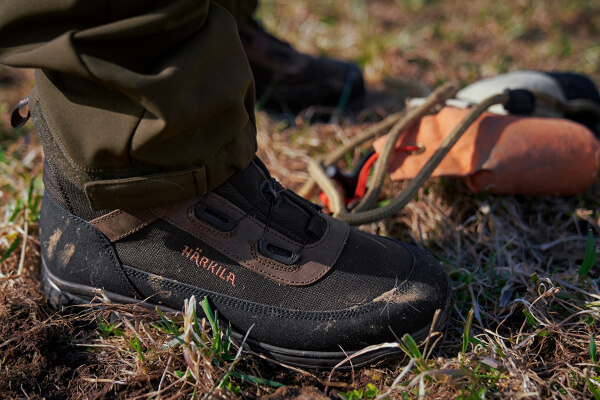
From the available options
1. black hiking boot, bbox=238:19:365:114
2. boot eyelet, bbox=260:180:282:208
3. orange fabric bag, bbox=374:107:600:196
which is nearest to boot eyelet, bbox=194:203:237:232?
boot eyelet, bbox=260:180:282:208

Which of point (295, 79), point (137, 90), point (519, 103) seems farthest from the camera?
point (295, 79)

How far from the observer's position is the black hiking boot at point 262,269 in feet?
4.05

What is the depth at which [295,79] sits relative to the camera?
2.56 m

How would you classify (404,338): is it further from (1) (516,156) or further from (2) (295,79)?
(2) (295,79)

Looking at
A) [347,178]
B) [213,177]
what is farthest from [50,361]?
[347,178]

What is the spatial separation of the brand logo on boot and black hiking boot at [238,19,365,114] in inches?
55.9

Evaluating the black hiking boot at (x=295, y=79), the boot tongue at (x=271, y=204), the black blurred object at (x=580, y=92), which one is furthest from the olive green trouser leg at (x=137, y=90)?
the black blurred object at (x=580, y=92)

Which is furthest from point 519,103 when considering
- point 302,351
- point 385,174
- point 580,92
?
point 302,351

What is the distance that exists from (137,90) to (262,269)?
1.73ft

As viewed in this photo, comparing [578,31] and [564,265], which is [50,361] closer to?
[564,265]
